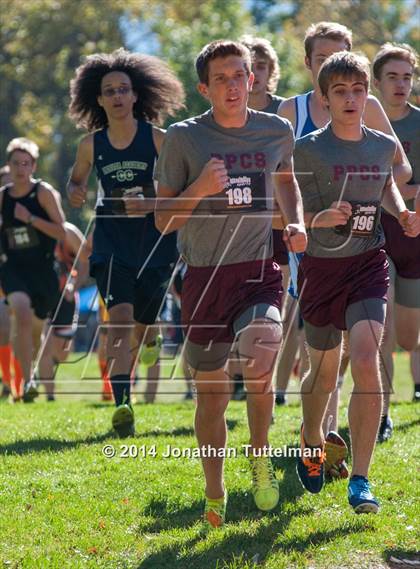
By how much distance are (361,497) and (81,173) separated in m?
3.83

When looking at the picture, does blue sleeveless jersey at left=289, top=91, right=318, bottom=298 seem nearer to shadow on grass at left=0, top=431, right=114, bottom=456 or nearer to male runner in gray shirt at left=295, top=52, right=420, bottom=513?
male runner in gray shirt at left=295, top=52, right=420, bottom=513

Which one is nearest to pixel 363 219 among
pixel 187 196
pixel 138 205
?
pixel 187 196

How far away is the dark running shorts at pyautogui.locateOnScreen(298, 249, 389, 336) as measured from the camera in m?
5.84

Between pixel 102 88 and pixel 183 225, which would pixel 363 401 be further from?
pixel 102 88

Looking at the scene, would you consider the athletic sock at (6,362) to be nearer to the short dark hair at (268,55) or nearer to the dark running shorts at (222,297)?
the short dark hair at (268,55)

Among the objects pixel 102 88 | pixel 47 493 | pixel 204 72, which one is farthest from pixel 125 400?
pixel 204 72

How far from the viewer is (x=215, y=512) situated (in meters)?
5.74

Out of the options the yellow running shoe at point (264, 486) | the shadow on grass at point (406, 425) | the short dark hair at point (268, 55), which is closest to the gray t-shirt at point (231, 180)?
the yellow running shoe at point (264, 486)

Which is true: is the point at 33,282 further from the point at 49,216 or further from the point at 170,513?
the point at 170,513

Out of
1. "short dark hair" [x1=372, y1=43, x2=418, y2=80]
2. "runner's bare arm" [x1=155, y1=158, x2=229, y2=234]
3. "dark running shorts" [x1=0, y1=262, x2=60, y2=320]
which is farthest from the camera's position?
"dark running shorts" [x1=0, y1=262, x2=60, y2=320]

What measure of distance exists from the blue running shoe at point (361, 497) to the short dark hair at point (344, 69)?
6.83 ft

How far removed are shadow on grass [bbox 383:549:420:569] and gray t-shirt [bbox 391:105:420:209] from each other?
3.43 meters

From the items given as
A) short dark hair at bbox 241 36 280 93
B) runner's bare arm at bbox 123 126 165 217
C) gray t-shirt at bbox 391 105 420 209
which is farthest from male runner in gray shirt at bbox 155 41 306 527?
short dark hair at bbox 241 36 280 93

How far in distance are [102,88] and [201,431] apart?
375 centimetres
